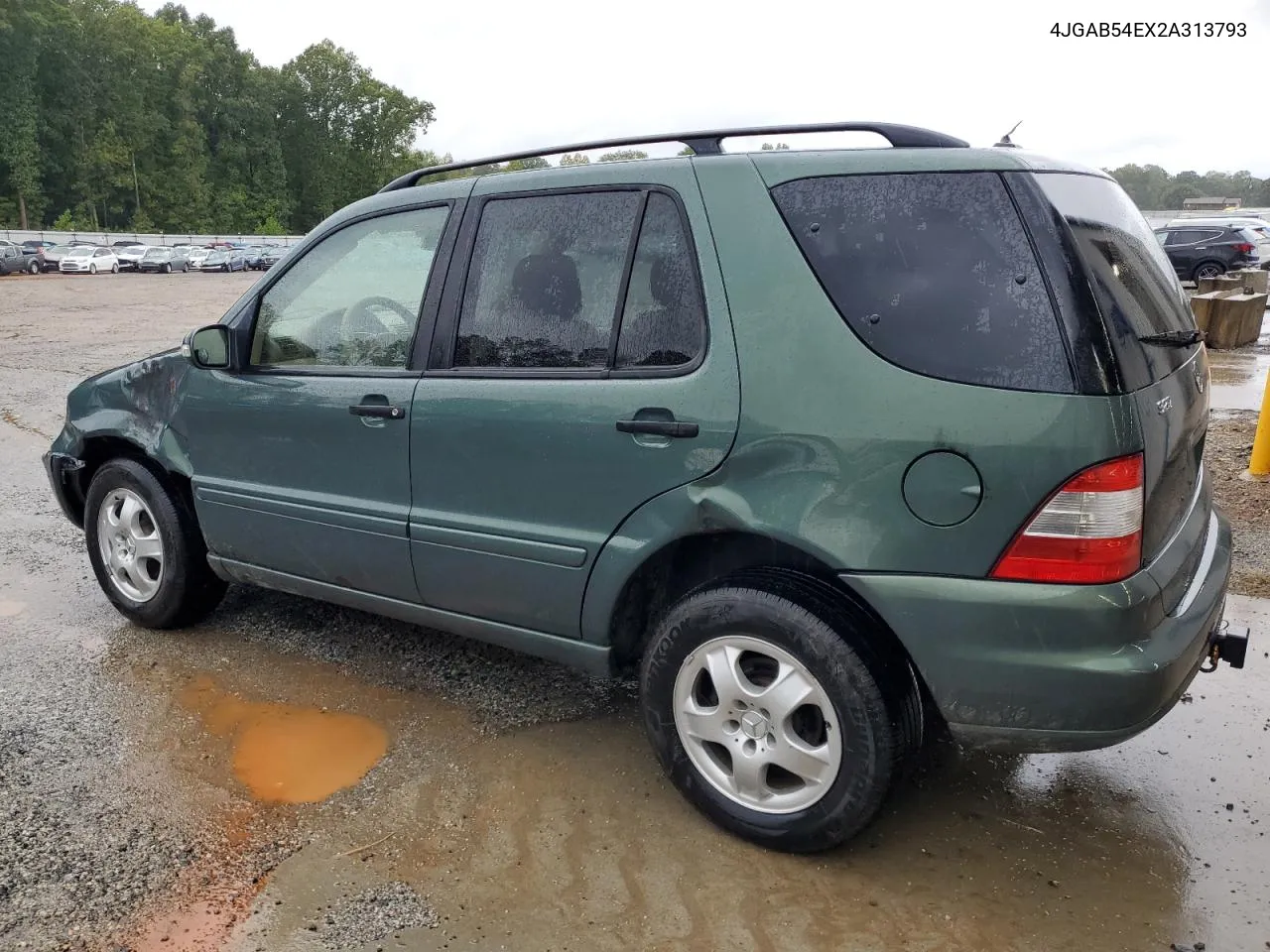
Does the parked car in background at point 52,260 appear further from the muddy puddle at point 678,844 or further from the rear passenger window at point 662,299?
the rear passenger window at point 662,299

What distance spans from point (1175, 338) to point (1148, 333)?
19cm

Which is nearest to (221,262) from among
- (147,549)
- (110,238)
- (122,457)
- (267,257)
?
(267,257)

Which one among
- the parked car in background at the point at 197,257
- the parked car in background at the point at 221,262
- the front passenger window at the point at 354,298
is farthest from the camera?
the parked car in background at the point at 221,262

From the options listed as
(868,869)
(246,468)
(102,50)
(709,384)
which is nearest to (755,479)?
(709,384)

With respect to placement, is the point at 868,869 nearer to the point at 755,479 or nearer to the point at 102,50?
the point at 755,479

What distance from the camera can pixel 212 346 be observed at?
3.77 meters

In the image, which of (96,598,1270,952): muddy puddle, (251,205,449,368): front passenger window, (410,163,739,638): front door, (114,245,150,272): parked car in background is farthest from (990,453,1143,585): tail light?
(114,245,150,272): parked car in background

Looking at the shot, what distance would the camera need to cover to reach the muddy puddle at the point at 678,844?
2.50m

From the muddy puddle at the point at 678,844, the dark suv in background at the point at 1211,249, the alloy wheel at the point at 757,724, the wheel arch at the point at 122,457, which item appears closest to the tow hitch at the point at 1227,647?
the muddy puddle at the point at 678,844

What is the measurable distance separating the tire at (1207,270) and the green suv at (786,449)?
2329cm

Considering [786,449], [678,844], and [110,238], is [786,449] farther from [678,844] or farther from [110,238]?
[110,238]

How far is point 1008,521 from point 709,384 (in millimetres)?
844

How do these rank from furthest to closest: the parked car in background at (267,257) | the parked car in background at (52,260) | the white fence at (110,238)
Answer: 1. the white fence at (110,238)
2. the parked car in background at (267,257)
3. the parked car in background at (52,260)

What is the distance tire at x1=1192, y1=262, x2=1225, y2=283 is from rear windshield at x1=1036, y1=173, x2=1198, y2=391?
23394 mm
